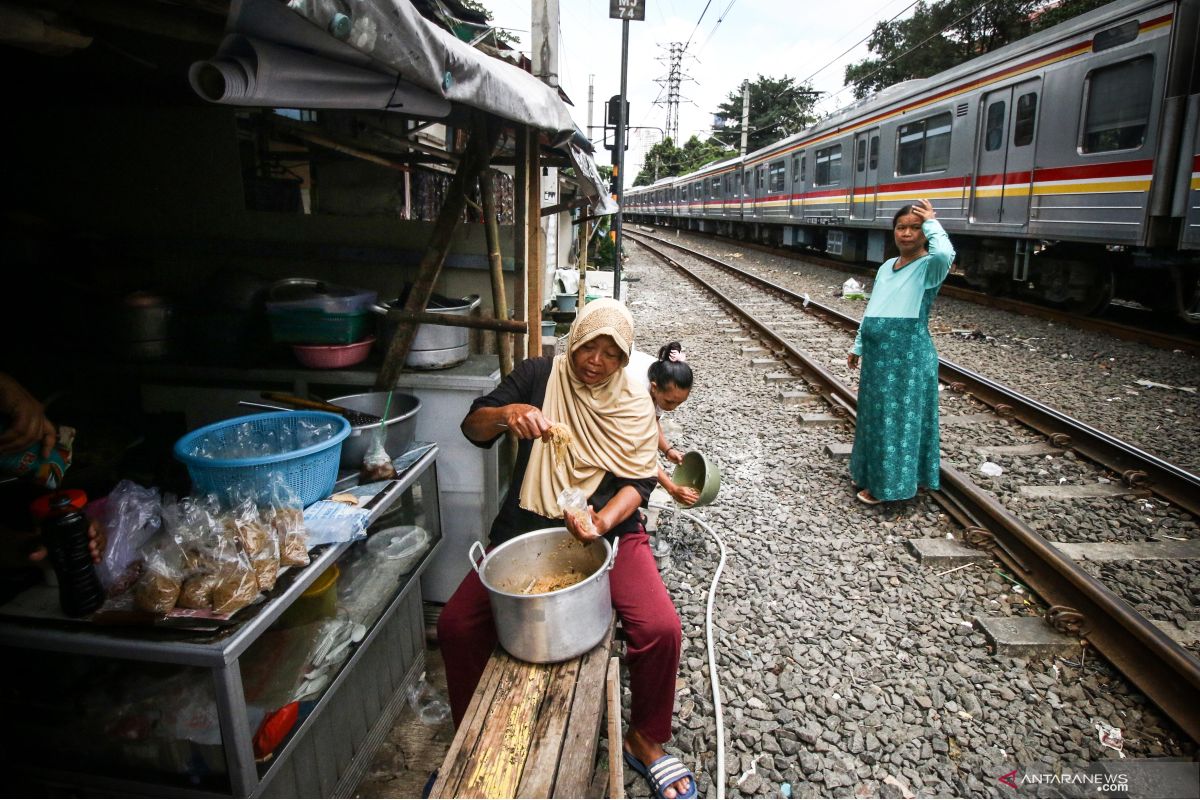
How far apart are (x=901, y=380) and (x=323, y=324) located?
3.40m

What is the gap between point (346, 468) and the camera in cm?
288

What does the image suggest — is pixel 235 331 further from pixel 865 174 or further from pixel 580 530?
pixel 865 174

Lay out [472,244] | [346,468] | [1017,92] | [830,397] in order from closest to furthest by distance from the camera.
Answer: [346,468]
[472,244]
[830,397]
[1017,92]

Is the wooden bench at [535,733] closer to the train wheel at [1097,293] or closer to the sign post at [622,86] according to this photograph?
the sign post at [622,86]

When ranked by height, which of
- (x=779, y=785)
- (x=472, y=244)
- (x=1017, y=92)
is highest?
(x=1017, y=92)

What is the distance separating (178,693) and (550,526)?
1.29 metres

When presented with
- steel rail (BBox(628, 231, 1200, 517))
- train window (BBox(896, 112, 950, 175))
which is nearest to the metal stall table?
steel rail (BBox(628, 231, 1200, 517))

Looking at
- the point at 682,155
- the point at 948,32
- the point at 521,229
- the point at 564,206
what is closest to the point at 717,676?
the point at 521,229

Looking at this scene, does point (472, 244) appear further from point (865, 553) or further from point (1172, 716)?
point (1172, 716)

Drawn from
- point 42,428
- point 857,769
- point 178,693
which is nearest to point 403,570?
point 178,693

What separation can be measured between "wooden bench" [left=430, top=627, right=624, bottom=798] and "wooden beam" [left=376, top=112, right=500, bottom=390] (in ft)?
5.56

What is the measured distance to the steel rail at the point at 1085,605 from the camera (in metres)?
2.70

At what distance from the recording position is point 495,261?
372 cm
